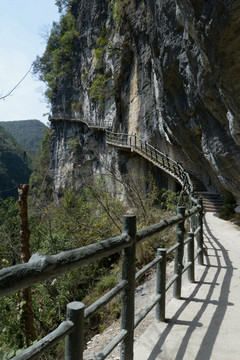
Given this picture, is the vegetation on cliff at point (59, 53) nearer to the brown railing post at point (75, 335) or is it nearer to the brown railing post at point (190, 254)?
the brown railing post at point (190, 254)

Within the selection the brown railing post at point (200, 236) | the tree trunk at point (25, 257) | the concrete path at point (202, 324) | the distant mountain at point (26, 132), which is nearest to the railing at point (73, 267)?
the concrete path at point (202, 324)

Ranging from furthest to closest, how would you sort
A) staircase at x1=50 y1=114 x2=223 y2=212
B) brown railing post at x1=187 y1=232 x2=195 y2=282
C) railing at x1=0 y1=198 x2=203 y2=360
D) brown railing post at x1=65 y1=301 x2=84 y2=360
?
staircase at x1=50 y1=114 x2=223 y2=212
brown railing post at x1=187 y1=232 x2=195 y2=282
brown railing post at x1=65 y1=301 x2=84 y2=360
railing at x1=0 y1=198 x2=203 y2=360

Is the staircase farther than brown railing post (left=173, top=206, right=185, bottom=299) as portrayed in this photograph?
Yes

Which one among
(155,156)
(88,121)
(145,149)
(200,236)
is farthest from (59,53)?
(200,236)

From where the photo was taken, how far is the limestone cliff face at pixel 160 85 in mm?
5898

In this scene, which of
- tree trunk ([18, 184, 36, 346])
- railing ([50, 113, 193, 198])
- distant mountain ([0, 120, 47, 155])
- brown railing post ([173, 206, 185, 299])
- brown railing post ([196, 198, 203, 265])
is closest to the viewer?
brown railing post ([173, 206, 185, 299])

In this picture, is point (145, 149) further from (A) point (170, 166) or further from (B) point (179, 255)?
(B) point (179, 255)

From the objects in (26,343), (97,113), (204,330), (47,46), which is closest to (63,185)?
(97,113)

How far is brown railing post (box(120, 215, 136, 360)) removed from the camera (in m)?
2.09

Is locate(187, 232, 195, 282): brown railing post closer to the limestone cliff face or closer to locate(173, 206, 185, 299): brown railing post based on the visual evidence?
locate(173, 206, 185, 299): brown railing post

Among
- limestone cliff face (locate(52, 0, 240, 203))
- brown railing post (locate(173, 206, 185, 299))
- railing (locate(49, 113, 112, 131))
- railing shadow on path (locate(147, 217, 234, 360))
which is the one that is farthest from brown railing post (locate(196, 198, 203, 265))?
railing (locate(49, 113, 112, 131))

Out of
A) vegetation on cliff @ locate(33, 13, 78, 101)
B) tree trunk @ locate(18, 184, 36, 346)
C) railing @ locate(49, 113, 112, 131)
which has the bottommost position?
tree trunk @ locate(18, 184, 36, 346)

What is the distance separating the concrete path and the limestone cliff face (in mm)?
3784

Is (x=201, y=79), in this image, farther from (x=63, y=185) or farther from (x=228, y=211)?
(x=63, y=185)
